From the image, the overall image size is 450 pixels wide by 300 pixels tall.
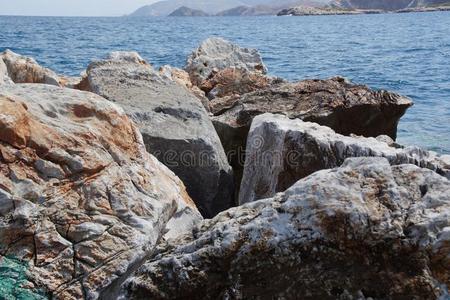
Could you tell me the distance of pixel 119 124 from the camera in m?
4.53

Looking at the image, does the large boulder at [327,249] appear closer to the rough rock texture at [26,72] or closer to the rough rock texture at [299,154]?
the rough rock texture at [299,154]

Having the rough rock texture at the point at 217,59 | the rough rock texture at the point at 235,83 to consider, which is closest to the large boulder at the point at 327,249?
the rough rock texture at the point at 235,83

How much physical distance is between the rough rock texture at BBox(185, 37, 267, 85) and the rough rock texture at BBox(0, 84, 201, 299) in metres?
7.46

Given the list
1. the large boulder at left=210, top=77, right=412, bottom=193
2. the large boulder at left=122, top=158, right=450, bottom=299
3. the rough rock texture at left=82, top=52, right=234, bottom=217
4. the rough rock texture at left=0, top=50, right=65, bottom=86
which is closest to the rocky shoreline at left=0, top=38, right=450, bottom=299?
the large boulder at left=122, top=158, right=450, bottom=299

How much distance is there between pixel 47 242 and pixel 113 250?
378mm

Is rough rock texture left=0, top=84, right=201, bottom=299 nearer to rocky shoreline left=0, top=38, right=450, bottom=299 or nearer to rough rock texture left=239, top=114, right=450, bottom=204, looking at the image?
rocky shoreline left=0, top=38, right=450, bottom=299

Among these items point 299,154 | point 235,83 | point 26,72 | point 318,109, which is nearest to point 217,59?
point 235,83

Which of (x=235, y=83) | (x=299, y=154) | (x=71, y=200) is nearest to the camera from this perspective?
(x=71, y=200)

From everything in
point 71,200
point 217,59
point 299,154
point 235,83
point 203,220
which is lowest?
point 217,59

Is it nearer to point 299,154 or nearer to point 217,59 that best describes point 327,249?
point 299,154

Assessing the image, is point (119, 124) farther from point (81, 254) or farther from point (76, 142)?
point (81, 254)

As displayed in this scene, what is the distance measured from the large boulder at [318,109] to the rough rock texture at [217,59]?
3.93 meters

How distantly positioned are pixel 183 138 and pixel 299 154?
46.6 inches

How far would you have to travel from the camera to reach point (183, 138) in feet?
19.6
